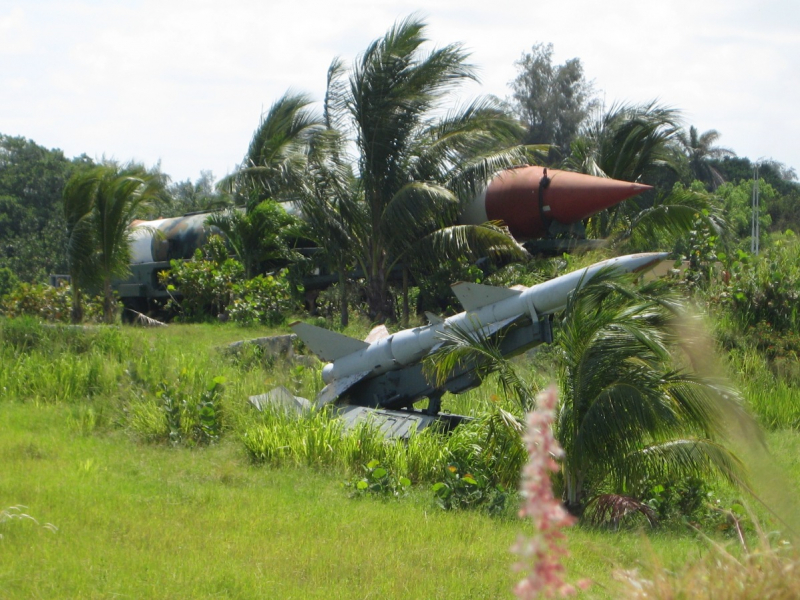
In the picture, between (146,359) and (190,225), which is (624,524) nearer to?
(146,359)

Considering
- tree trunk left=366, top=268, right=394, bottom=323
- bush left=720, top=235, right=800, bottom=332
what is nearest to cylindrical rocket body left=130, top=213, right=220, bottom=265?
tree trunk left=366, top=268, right=394, bottom=323

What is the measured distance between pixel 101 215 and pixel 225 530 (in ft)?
35.5

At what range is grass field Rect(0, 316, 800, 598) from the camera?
5105 millimetres

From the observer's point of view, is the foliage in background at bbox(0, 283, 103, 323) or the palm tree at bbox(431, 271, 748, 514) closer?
the palm tree at bbox(431, 271, 748, 514)

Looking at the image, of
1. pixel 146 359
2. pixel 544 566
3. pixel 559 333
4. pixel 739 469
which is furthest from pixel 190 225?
pixel 544 566

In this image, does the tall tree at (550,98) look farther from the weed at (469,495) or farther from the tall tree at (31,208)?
the weed at (469,495)

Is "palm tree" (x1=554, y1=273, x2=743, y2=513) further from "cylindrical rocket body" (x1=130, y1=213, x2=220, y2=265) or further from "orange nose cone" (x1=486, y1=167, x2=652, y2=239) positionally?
"cylindrical rocket body" (x1=130, y1=213, x2=220, y2=265)

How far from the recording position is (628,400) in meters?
7.16

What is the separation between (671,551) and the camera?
19.0ft

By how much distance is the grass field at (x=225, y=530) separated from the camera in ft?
16.8

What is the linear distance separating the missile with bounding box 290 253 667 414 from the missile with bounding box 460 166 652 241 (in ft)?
17.0

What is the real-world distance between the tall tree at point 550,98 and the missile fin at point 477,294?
110 feet

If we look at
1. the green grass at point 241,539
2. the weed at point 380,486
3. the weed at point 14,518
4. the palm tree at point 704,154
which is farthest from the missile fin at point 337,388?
the palm tree at point 704,154

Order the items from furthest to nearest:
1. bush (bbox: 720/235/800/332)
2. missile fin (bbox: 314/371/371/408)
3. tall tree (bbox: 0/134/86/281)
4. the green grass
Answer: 1. tall tree (bbox: 0/134/86/281)
2. bush (bbox: 720/235/800/332)
3. missile fin (bbox: 314/371/371/408)
4. the green grass
